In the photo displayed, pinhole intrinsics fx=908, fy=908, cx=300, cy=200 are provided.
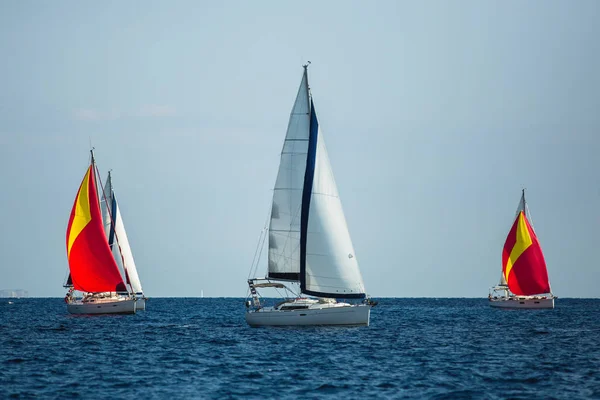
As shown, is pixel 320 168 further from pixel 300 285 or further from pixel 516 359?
pixel 516 359

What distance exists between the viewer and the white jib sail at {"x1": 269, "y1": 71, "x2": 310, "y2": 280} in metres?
57.7

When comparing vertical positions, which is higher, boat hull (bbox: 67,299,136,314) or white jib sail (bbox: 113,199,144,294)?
white jib sail (bbox: 113,199,144,294)

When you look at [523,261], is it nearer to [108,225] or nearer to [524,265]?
[524,265]

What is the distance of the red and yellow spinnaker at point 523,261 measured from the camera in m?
100

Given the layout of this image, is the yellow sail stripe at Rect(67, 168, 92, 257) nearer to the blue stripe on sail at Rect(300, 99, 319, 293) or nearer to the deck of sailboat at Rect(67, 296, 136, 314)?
the deck of sailboat at Rect(67, 296, 136, 314)

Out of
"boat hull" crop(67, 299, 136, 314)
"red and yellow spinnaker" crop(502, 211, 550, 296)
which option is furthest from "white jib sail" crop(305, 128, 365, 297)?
"red and yellow spinnaker" crop(502, 211, 550, 296)

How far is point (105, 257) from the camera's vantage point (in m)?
76.6

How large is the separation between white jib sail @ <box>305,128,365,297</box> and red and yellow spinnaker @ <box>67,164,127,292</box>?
84.8 ft

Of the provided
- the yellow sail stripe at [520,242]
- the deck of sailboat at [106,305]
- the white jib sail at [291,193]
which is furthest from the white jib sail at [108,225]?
the yellow sail stripe at [520,242]

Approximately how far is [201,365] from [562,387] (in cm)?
1635

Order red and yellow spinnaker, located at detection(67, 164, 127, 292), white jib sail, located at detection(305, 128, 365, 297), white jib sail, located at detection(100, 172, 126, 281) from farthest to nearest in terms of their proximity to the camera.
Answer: white jib sail, located at detection(100, 172, 126, 281) < red and yellow spinnaker, located at detection(67, 164, 127, 292) < white jib sail, located at detection(305, 128, 365, 297)

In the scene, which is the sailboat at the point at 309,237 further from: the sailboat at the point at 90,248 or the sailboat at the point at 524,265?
the sailboat at the point at 524,265

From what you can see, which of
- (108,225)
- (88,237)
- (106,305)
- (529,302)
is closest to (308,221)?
(88,237)

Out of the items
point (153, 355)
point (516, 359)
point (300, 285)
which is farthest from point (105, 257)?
point (516, 359)
